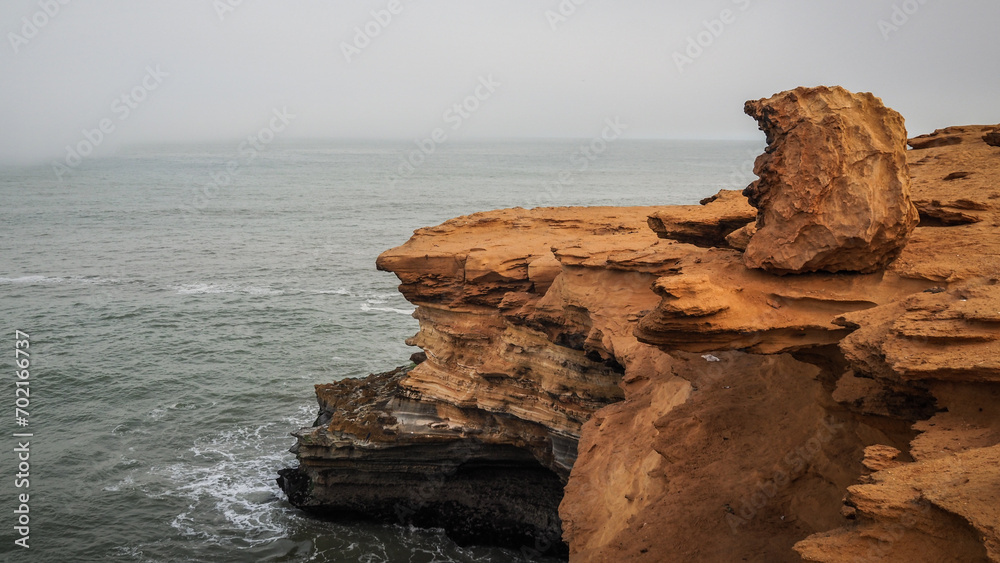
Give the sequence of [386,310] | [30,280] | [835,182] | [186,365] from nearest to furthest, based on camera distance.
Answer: [835,182] < [186,365] < [386,310] < [30,280]

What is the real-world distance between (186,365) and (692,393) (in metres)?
24.3

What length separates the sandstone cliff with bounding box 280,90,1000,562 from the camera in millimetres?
8273

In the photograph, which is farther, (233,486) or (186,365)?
(186,365)

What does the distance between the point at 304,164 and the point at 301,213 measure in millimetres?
81027

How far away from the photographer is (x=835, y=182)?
1002 cm

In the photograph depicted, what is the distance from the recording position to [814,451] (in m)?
11.3

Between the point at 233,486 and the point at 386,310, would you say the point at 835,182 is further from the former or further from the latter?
the point at 386,310

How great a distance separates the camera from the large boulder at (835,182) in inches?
391

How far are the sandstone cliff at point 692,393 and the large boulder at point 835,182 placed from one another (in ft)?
0.39

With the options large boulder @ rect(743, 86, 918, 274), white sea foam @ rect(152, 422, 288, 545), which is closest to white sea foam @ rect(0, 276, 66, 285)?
white sea foam @ rect(152, 422, 288, 545)

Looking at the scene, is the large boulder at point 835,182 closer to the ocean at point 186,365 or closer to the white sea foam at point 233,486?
the ocean at point 186,365

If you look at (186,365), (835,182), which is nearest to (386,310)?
(186,365)

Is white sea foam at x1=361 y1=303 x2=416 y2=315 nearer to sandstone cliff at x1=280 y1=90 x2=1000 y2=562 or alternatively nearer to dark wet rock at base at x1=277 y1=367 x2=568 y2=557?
sandstone cliff at x1=280 y1=90 x2=1000 y2=562

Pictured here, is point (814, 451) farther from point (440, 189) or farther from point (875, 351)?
point (440, 189)
